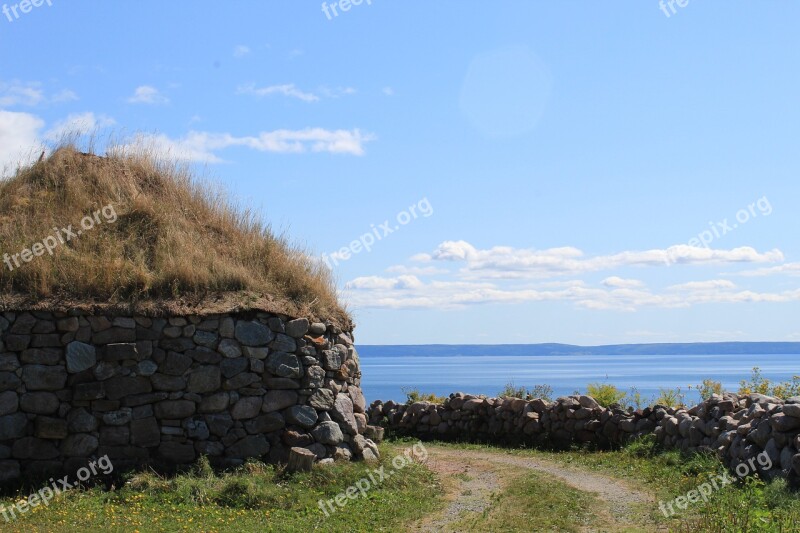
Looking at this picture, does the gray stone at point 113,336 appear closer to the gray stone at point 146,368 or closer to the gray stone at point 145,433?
the gray stone at point 146,368

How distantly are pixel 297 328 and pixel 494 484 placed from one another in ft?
12.5

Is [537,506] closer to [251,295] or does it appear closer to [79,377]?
[251,295]

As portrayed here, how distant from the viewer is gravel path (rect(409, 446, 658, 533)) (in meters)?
9.15

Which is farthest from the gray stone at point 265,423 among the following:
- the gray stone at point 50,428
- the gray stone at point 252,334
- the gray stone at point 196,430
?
the gray stone at point 50,428

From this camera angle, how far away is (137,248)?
1228 centimetres

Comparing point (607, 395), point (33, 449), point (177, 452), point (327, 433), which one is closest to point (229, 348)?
point (177, 452)

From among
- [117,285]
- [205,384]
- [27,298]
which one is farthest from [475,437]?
[27,298]

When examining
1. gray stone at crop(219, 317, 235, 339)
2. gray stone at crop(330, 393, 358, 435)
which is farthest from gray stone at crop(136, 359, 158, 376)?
gray stone at crop(330, 393, 358, 435)

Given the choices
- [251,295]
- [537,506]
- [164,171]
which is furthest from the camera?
[164,171]

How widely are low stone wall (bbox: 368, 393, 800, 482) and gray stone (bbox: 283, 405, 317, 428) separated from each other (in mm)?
5587

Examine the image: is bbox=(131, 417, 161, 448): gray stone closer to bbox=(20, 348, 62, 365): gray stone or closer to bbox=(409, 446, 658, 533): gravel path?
bbox=(20, 348, 62, 365): gray stone

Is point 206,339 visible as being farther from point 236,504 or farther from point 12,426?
point 12,426

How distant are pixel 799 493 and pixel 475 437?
7861 millimetres

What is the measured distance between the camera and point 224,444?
11.0 meters
